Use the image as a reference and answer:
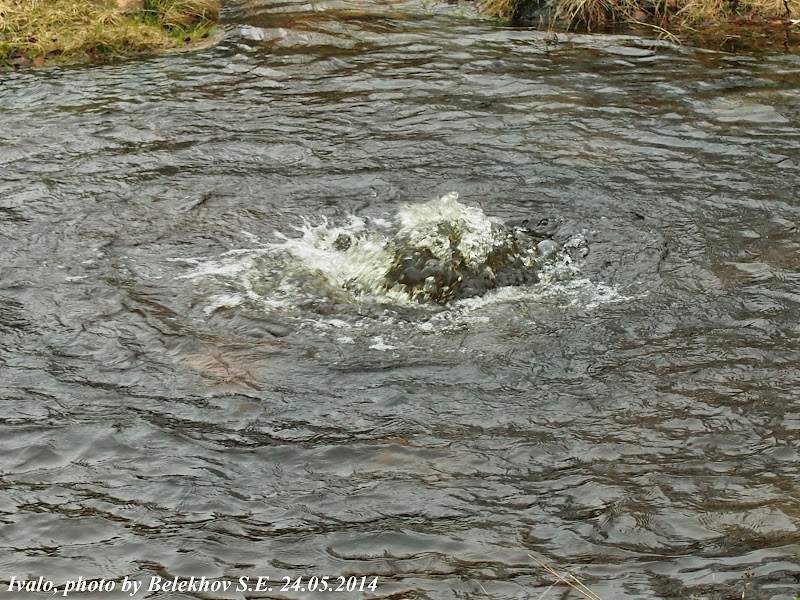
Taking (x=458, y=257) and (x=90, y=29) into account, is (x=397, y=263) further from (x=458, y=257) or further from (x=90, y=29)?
(x=90, y=29)

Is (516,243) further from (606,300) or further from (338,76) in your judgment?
(338,76)

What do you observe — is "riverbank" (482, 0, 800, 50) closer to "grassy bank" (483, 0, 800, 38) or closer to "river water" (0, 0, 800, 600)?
"grassy bank" (483, 0, 800, 38)

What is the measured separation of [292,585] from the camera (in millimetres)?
3719

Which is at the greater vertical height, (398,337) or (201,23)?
(201,23)

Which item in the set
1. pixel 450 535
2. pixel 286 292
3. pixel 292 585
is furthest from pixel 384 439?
pixel 286 292

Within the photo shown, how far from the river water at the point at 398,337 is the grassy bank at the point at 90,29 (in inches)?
32.0

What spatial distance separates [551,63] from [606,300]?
4574 mm

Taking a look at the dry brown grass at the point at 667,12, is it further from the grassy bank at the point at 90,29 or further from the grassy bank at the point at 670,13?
the grassy bank at the point at 90,29

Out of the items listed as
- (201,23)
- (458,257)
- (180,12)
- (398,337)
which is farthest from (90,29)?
(398,337)

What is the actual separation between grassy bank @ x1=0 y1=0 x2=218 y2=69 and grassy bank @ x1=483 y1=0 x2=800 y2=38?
4.09m

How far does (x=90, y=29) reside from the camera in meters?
10.2

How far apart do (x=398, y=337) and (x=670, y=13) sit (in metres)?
7.22

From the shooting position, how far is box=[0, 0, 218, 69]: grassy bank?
1001cm

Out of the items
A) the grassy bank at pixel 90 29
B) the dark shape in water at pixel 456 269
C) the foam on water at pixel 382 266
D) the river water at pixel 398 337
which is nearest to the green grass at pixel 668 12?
the river water at pixel 398 337
